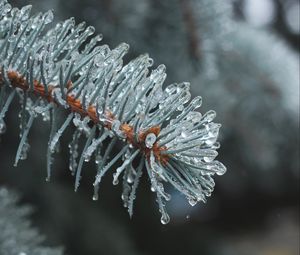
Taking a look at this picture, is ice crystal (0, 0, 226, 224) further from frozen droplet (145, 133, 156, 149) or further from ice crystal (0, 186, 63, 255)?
ice crystal (0, 186, 63, 255)

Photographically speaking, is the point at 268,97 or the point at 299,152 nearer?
the point at 268,97

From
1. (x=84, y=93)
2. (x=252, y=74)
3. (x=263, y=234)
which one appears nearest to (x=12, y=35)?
(x=84, y=93)

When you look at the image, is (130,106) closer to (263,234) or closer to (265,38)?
(265,38)

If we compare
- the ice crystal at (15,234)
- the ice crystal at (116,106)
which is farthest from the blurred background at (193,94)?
the ice crystal at (116,106)

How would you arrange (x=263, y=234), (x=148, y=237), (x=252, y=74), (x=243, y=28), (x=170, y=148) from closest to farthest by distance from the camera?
(x=170, y=148), (x=252, y=74), (x=243, y=28), (x=148, y=237), (x=263, y=234)

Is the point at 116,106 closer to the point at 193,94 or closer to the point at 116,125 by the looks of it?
the point at 116,125

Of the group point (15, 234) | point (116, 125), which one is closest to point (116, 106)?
point (116, 125)

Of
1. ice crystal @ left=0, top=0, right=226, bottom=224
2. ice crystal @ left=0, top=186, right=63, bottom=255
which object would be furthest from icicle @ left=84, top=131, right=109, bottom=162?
ice crystal @ left=0, top=186, right=63, bottom=255
